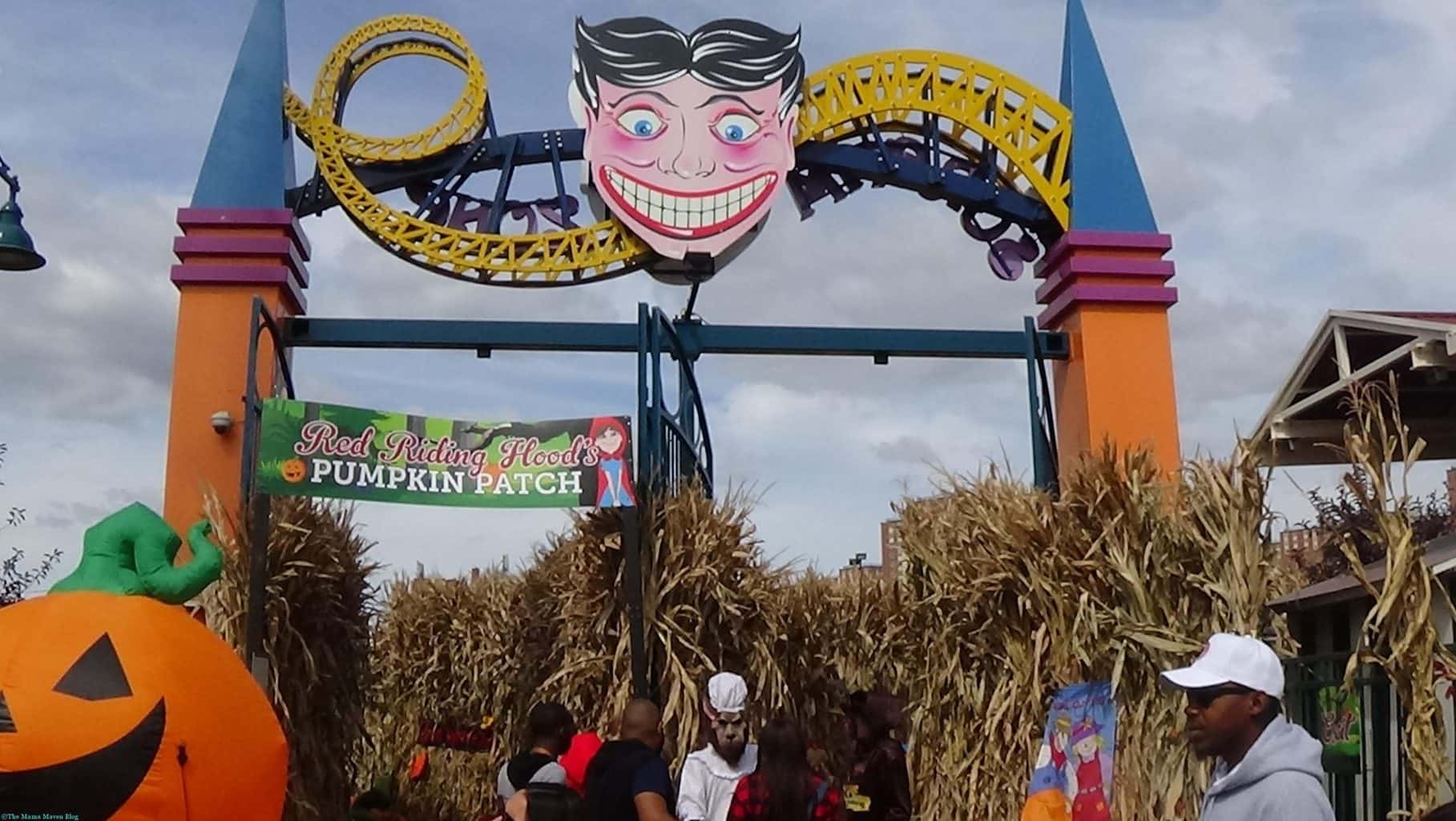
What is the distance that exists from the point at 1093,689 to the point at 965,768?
1345 millimetres

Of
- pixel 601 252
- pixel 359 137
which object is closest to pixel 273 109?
pixel 359 137

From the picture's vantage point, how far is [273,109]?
11555 mm

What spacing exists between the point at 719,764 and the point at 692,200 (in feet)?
24.4

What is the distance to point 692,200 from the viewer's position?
11.6 metres

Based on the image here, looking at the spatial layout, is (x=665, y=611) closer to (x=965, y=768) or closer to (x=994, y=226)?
(x=965, y=768)

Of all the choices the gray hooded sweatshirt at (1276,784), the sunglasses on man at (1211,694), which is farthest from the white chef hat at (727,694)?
the gray hooded sweatshirt at (1276,784)

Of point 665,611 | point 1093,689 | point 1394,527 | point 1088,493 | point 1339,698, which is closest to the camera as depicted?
point 1394,527

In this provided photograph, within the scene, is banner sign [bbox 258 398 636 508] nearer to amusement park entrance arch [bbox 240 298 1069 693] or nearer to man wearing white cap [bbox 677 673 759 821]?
amusement park entrance arch [bbox 240 298 1069 693]

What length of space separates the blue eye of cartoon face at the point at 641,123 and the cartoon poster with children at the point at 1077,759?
256 inches

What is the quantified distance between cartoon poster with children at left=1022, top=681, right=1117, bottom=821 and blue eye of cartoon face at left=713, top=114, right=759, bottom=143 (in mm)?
6271

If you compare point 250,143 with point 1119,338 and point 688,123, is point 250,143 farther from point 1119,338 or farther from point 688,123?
point 1119,338

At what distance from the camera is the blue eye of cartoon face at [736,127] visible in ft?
38.6

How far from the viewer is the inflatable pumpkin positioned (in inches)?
175

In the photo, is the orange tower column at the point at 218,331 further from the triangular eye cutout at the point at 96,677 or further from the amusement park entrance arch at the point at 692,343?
the triangular eye cutout at the point at 96,677
